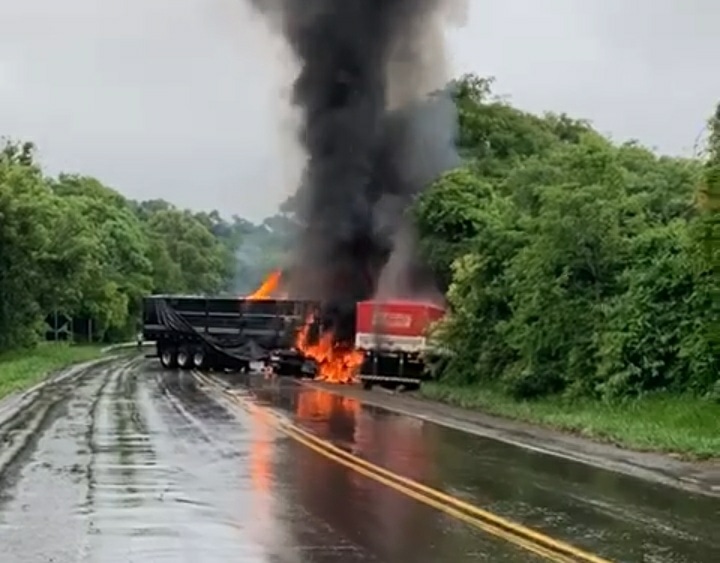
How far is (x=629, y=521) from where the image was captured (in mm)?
11109

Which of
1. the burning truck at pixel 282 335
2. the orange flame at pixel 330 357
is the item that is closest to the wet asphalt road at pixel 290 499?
the burning truck at pixel 282 335

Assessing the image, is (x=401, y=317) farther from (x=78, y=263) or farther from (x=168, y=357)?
(x=78, y=263)

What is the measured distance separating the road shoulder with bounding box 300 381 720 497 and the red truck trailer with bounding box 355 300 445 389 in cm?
663

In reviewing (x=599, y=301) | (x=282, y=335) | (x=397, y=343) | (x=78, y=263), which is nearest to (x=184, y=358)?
(x=282, y=335)

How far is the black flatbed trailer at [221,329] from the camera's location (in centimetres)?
4612

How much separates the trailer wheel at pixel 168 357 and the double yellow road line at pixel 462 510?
29547 mm

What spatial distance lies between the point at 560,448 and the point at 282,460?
14.4ft

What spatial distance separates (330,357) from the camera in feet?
142

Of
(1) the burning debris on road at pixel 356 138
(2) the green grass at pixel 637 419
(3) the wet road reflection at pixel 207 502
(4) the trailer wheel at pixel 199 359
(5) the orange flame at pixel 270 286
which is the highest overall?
(1) the burning debris on road at pixel 356 138

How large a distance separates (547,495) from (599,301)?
535 inches

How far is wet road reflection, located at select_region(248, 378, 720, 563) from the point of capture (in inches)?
399

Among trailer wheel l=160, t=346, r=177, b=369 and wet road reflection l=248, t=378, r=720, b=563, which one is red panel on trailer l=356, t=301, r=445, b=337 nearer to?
trailer wheel l=160, t=346, r=177, b=369

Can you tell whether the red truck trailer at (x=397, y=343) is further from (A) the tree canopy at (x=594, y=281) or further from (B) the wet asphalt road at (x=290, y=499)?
(B) the wet asphalt road at (x=290, y=499)

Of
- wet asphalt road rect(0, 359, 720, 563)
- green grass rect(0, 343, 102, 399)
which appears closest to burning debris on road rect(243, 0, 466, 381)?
green grass rect(0, 343, 102, 399)
